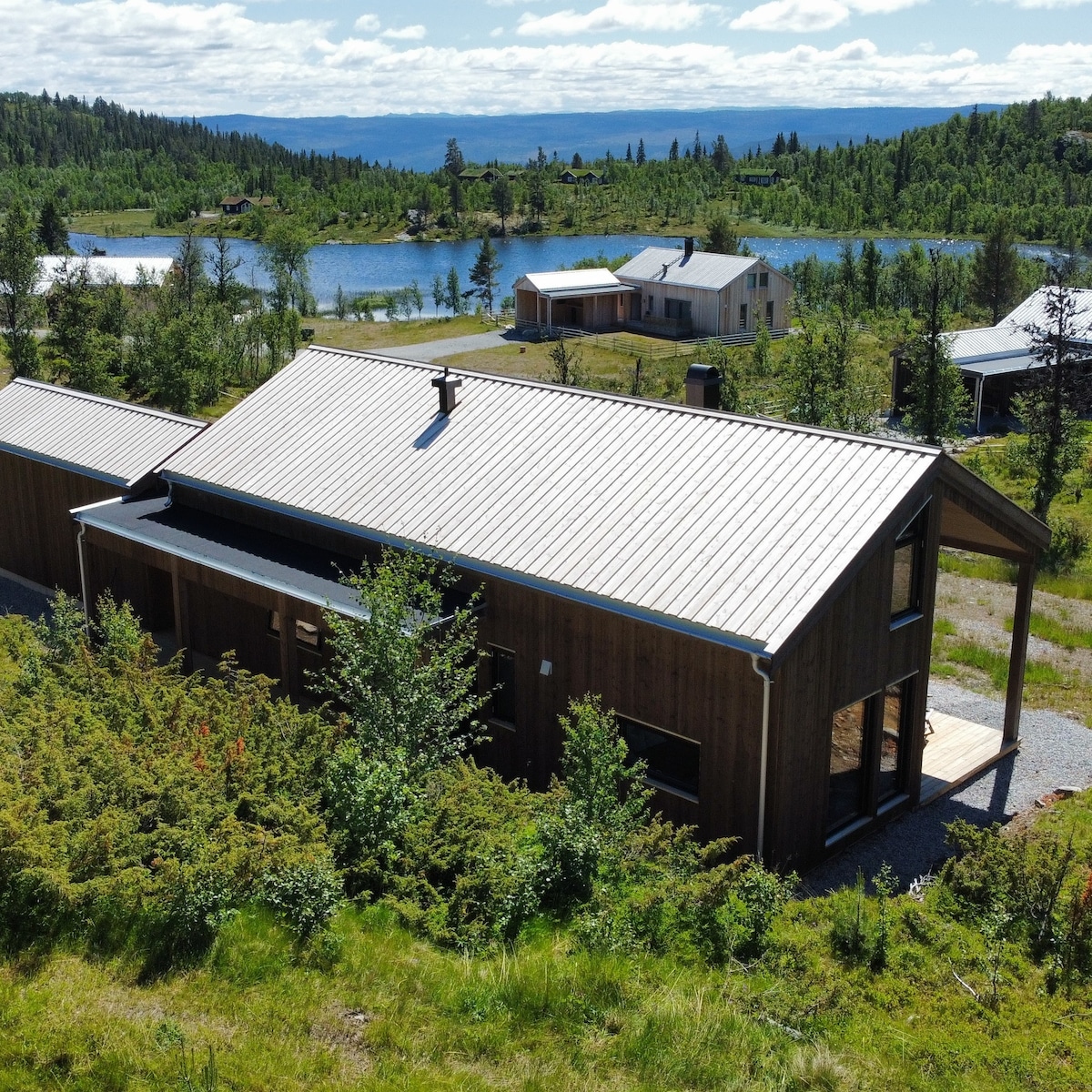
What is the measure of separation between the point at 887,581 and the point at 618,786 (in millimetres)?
3775

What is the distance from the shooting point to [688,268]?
195ft

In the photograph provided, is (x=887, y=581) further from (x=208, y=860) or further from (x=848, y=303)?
(x=848, y=303)

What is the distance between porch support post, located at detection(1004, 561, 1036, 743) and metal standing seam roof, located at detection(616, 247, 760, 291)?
43.1 meters

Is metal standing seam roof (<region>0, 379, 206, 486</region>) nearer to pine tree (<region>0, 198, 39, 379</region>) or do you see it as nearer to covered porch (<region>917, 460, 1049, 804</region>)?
covered porch (<region>917, 460, 1049, 804</region>)

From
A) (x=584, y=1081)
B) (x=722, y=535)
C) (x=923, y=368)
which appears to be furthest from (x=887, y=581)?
(x=923, y=368)

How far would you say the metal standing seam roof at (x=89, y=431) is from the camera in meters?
19.0

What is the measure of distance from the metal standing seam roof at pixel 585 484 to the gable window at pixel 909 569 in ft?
2.96

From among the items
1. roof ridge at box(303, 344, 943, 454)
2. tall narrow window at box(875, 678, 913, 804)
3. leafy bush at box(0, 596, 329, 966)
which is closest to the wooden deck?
tall narrow window at box(875, 678, 913, 804)

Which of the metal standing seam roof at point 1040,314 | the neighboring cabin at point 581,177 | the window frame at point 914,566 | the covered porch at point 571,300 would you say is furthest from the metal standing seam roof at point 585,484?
the neighboring cabin at point 581,177

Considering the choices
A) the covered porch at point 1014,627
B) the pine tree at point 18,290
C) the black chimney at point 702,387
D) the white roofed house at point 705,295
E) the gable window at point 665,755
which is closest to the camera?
the gable window at point 665,755

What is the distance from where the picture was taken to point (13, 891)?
324 inches

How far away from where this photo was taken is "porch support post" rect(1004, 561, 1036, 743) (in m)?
15.6

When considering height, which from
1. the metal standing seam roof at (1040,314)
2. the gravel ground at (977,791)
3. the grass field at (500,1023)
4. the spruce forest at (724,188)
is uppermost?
the spruce forest at (724,188)

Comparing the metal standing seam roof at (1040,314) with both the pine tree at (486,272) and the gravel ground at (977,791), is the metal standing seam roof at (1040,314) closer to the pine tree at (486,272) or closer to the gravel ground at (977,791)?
the gravel ground at (977,791)
